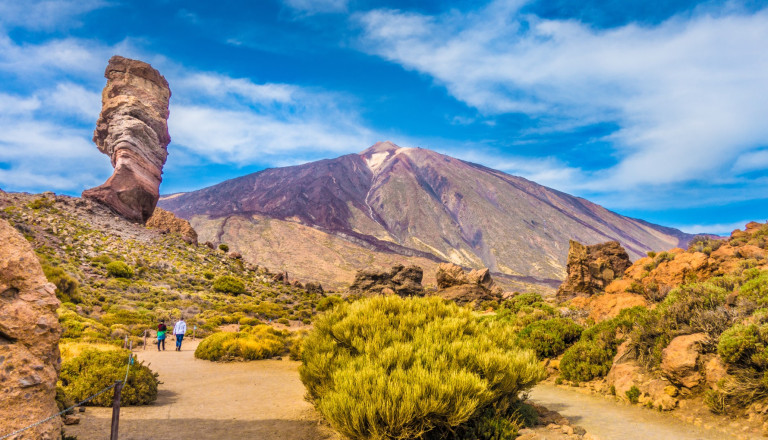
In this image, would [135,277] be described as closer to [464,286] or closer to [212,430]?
[464,286]

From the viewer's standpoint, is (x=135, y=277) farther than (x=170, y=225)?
No

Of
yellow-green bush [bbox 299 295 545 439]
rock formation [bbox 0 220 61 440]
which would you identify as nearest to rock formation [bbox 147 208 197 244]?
yellow-green bush [bbox 299 295 545 439]

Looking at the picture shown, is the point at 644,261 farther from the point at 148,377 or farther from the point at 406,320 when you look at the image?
the point at 148,377

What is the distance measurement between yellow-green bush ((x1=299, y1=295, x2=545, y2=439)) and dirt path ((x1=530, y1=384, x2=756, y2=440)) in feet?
6.00

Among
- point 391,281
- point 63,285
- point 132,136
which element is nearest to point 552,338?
point 63,285

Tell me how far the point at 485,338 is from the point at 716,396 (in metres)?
4.33

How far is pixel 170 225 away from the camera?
53969mm

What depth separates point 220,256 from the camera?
49.7 meters

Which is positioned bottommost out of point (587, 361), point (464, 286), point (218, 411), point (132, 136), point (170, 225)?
point (218, 411)

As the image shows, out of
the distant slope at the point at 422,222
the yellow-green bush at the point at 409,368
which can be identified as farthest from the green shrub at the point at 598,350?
the distant slope at the point at 422,222

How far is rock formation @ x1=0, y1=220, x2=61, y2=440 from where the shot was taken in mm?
3674

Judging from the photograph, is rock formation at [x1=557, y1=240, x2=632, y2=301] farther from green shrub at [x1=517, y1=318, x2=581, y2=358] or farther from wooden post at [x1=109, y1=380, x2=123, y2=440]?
wooden post at [x1=109, y1=380, x2=123, y2=440]

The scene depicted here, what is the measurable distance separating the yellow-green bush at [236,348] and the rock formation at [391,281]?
81.1ft

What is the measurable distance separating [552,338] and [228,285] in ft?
111
